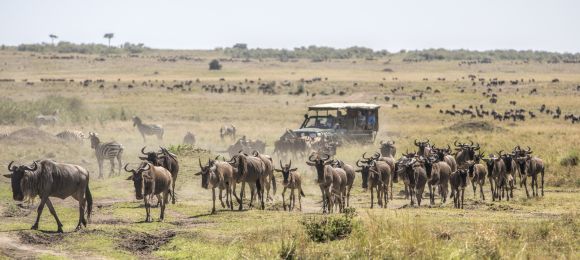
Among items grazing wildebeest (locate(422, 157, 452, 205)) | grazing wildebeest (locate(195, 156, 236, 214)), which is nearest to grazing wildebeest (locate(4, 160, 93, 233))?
grazing wildebeest (locate(195, 156, 236, 214))

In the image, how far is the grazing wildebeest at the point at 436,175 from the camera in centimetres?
2509

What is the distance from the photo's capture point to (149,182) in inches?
824

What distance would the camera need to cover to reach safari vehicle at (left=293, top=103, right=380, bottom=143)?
3941 centimetres

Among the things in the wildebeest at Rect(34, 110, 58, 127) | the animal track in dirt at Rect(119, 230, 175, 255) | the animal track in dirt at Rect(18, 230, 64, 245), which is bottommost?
the wildebeest at Rect(34, 110, 58, 127)

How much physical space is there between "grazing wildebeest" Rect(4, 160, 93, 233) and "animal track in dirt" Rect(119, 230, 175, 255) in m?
1.31

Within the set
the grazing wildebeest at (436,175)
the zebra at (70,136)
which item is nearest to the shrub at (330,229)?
the grazing wildebeest at (436,175)

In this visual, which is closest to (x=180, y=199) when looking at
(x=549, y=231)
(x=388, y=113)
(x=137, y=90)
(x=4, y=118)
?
(x=549, y=231)

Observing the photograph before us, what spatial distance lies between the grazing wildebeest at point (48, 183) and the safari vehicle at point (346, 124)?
20489 mm

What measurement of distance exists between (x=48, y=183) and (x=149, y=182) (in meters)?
3.03

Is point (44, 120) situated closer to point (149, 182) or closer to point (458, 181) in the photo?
point (149, 182)

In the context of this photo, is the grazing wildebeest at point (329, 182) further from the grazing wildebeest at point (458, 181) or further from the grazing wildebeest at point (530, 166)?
the grazing wildebeest at point (530, 166)

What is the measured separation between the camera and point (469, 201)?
25.8 metres

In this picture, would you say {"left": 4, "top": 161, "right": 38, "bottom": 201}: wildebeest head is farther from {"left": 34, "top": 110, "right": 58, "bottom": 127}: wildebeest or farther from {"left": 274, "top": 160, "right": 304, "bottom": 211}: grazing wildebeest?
{"left": 34, "top": 110, "right": 58, "bottom": 127}: wildebeest

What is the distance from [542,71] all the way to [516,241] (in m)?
112
